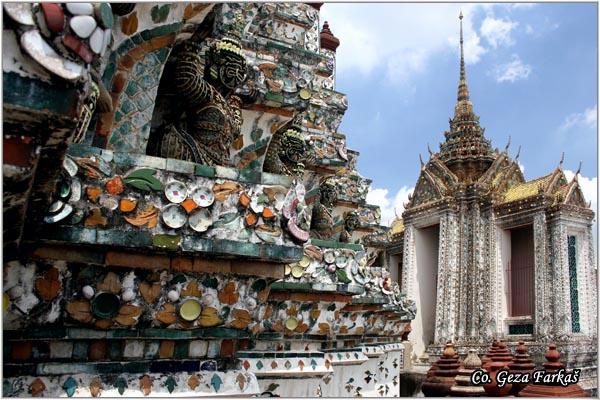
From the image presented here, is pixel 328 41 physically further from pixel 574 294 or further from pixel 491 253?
pixel 574 294

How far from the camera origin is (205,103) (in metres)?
4.87

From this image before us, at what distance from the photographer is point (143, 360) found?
376 centimetres

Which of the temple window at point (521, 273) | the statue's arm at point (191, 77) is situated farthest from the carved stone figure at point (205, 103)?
the temple window at point (521, 273)

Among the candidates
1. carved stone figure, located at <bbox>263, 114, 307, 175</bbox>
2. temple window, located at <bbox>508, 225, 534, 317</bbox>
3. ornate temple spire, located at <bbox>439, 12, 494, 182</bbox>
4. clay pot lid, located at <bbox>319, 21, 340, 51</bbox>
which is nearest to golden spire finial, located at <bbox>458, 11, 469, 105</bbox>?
ornate temple spire, located at <bbox>439, 12, 494, 182</bbox>

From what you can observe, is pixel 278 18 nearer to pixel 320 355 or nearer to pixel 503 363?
pixel 320 355

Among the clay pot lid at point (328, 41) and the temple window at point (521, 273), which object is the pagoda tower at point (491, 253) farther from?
the clay pot lid at point (328, 41)

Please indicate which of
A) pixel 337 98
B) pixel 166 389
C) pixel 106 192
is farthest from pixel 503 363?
pixel 106 192

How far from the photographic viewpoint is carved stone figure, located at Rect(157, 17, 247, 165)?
4609mm

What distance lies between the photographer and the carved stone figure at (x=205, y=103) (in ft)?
15.1

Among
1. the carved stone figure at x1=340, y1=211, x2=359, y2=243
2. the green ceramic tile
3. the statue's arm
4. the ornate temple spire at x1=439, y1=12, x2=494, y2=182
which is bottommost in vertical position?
the green ceramic tile

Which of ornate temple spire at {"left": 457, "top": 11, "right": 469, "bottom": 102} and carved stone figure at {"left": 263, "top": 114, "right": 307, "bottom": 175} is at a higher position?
ornate temple spire at {"left": 457, "top": 11, "right": 469, "bottom": 102}

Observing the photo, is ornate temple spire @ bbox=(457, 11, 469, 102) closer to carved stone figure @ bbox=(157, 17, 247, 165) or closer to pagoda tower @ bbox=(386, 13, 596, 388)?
pagoda tower @ bbox=(386, 13, 596, 388)

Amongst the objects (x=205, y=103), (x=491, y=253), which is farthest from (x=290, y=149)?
(x=491, y=253)

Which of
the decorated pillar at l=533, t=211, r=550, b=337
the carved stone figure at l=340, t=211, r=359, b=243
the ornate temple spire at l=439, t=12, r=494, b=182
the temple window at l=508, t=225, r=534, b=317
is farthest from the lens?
the ornate temple spire at l=439, t=12, r=494, b=182
